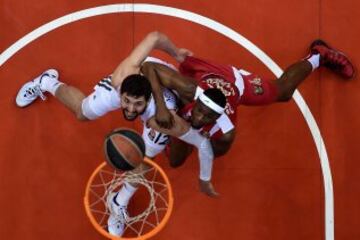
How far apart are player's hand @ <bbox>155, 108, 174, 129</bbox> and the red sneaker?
6.35 ft

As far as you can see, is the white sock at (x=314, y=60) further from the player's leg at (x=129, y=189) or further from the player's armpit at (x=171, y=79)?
the player's leg at (x=129, y=189)

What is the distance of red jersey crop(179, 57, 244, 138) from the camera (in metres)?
4.18

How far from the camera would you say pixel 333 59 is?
17.0 ft

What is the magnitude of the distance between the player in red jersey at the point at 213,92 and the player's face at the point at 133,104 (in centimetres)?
15

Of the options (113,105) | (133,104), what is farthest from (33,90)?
(133,104)

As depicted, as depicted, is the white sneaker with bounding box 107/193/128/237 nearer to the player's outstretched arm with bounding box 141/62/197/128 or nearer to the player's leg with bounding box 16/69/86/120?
the player's leg with bounding box 16/69/86/120

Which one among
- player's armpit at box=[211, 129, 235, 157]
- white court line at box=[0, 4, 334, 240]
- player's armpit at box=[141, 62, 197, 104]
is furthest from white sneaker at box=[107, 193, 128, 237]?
white court line at box=[0, 4, 334, 240]

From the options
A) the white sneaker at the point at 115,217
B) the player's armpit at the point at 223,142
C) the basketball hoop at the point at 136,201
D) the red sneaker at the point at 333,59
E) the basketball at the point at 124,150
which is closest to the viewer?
the basketball at the point at 124,150

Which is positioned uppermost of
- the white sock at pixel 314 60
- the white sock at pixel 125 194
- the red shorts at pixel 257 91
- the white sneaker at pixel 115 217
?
the white sock at pixel 314 60

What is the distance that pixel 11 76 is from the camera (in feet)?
17.0

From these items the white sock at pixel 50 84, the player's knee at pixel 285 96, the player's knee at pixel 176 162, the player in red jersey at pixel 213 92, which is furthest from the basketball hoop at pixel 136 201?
the player's knee at pixel 285 96

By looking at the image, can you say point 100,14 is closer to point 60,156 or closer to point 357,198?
point 60,156

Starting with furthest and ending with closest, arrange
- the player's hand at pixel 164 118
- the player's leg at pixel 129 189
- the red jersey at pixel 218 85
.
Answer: the player's leg at pixel 129 189, the red jersey at pixel 218 85, the player's hand at pixel 164 118

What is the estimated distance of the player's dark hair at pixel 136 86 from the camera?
381cm
